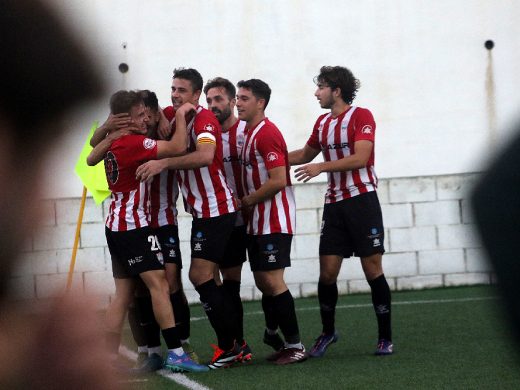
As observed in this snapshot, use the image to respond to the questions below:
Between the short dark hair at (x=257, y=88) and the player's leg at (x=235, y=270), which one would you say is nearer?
the short dark hair at (x=257, y=88)

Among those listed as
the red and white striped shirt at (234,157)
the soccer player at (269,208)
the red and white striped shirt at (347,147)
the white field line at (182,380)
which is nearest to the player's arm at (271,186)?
the soccer player at (269,208)

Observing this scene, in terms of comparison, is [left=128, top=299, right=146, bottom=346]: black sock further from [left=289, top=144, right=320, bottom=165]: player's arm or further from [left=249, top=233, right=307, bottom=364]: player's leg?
[left=289, top=144, right=320, bottom=165]: player's arm

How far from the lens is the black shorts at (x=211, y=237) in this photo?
6609mm

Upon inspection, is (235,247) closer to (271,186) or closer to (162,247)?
(162,247)

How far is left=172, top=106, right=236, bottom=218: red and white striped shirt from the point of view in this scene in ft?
21.7

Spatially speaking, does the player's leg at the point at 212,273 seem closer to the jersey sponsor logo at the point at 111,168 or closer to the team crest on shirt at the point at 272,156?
the team crest on shirt at the point at 272,156

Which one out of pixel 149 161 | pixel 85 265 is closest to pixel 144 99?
pixel 149 161

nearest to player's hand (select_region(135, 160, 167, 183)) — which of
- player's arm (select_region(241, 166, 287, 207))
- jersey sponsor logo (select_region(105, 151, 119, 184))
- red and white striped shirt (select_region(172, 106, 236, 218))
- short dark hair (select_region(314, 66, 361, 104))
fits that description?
jersey sponsor logo (select_region(105, 151, 119, 184))

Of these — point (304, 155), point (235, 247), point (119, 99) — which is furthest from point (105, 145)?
point (119, 99)

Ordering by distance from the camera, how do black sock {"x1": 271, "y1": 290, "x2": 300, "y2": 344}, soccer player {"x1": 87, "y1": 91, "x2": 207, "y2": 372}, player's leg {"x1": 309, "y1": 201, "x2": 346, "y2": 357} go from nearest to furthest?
soccer player {"x1": 87, "y1": 91, "x2": 207, "y2": 372}
black sock {"x1": 271, "y1": 290, "x2": 300, "y2": 344}
player's leg {"x1": 309, "y1": 201, "x2": 346, "y2": 357}

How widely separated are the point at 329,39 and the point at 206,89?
4.92 meters

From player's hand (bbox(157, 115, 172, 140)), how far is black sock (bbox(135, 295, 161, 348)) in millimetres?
1096

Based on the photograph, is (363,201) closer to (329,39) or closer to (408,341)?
(408,341)

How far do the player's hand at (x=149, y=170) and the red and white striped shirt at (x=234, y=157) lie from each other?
903 mm
